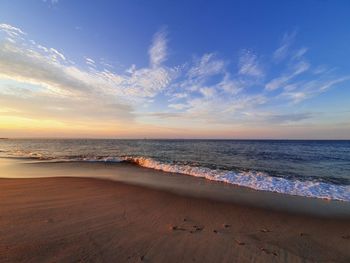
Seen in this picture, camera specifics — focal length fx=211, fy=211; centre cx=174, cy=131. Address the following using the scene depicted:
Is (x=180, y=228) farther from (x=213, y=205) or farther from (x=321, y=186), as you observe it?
(x=321, y=186)

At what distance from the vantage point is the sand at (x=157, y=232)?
3811 mm

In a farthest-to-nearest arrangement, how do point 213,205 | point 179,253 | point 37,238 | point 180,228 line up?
point 213,205 < point 180,228 < point 37,238 < point 179,253

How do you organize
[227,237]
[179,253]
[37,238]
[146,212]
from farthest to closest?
[146,212], [227,237], [37,238], [179,253]

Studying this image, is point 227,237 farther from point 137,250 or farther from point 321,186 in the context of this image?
point 321,186

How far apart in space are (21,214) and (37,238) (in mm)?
1799

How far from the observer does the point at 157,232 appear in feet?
15.6

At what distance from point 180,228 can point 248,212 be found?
246cm

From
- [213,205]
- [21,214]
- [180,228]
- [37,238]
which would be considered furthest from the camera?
[213,205]

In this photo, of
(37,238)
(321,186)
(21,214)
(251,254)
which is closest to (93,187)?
(21,214)

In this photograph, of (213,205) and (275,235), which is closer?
(275,235)

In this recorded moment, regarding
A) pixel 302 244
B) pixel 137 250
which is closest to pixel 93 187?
pixel 137 250

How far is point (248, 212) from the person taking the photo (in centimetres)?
634

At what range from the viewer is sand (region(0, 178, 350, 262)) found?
3.81m

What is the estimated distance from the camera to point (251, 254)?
3.91 m
